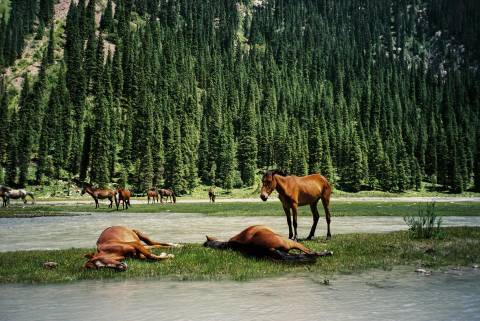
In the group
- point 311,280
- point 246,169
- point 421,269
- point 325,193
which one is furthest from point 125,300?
point 246,169

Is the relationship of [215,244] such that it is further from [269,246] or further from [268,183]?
[268,183]

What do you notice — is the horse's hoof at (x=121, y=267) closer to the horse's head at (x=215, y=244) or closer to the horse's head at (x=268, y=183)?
the horse's head at (x=215, y=244)

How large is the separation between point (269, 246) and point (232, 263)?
1.17 meters

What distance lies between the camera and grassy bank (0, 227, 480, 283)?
1043cm

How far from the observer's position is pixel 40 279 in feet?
33.0

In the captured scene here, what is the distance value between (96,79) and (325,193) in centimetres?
17622

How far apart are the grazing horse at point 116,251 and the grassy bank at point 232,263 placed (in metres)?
0.22

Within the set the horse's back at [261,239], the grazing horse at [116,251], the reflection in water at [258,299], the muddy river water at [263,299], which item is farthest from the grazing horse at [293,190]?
the reflection in water at [258,299]

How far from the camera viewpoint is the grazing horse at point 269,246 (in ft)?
38.7

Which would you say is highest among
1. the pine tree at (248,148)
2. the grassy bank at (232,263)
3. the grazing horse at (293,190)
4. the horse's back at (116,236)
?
the pine tree at (248,148)

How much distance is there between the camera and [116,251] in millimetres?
11508

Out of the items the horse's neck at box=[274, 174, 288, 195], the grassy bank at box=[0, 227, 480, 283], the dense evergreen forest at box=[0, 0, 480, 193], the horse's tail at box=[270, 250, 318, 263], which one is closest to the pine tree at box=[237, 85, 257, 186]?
the dense evergreen forest at box=[0, 0, 480, 193]

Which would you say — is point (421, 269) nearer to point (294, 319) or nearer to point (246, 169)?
point (294, 319)

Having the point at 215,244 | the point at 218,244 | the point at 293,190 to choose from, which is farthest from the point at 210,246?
the point at 293,190
